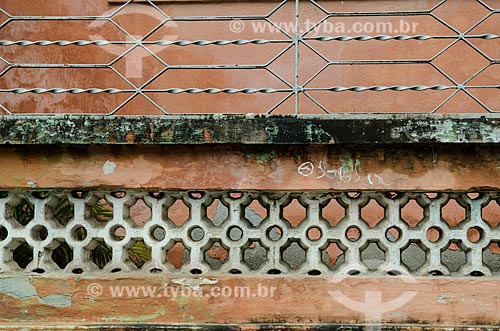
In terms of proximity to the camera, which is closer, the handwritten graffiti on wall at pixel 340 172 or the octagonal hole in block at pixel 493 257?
the handwritten graffiti on wall at pixel 340 172

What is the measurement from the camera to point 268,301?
2643 millimetres

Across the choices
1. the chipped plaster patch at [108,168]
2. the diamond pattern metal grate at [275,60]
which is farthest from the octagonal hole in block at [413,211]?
the chipped plaster patch at [108,168]

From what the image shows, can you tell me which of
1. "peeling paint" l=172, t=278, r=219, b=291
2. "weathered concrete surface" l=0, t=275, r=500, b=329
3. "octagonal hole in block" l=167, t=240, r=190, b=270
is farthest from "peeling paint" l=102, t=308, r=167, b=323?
"octagonal hole in block" l=167, t=240, r=190, b=270

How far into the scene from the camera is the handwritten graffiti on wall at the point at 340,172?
103 inches

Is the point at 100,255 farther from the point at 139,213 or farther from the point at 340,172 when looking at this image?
the point at 340,172

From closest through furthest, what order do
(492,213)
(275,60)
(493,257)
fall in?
(493,257), (492,213), (275,60)

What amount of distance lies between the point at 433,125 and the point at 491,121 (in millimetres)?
225

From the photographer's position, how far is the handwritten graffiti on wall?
8.62 ft

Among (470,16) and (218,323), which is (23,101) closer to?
(218,323)

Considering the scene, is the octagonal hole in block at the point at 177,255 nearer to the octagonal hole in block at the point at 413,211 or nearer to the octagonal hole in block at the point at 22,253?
the octagonal hole in block at the point at 22,253

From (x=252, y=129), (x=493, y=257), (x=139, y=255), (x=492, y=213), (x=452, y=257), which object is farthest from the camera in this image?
(x=492, y=213)

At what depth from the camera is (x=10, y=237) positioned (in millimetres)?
2742

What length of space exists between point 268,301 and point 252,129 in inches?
28.1

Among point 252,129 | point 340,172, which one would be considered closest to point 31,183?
point 252,129
